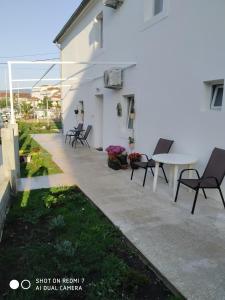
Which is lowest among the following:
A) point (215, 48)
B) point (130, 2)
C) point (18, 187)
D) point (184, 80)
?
point (18, 187)

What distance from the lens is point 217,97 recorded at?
194 inches

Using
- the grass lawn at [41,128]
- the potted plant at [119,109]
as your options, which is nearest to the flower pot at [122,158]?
the potted plant at [119,109]

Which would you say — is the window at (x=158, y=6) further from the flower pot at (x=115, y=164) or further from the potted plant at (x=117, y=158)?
the flower pot at (x=115, y=164)

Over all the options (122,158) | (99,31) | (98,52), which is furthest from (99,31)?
(122,158)

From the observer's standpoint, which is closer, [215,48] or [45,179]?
[215,48]

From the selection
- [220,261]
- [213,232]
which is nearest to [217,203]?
[213,232]

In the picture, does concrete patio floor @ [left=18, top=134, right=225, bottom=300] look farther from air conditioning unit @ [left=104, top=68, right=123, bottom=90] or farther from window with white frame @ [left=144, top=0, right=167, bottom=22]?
window with white frame @ [left=144, top=0, right=167, bottom=22]

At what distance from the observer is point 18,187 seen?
19.1 feet

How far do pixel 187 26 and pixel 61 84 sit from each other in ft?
35.9

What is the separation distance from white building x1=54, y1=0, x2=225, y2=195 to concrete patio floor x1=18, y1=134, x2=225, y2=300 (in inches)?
44.2

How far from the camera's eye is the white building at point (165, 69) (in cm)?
476

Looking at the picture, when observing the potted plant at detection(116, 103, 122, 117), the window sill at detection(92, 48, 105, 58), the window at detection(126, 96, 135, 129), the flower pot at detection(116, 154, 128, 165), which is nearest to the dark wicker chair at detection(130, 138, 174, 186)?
the flower pot at detection(116, 154, 128, 165)

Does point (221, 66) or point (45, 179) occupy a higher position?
point (221, 66)

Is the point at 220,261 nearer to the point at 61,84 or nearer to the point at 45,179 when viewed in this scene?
the point at 45,179
